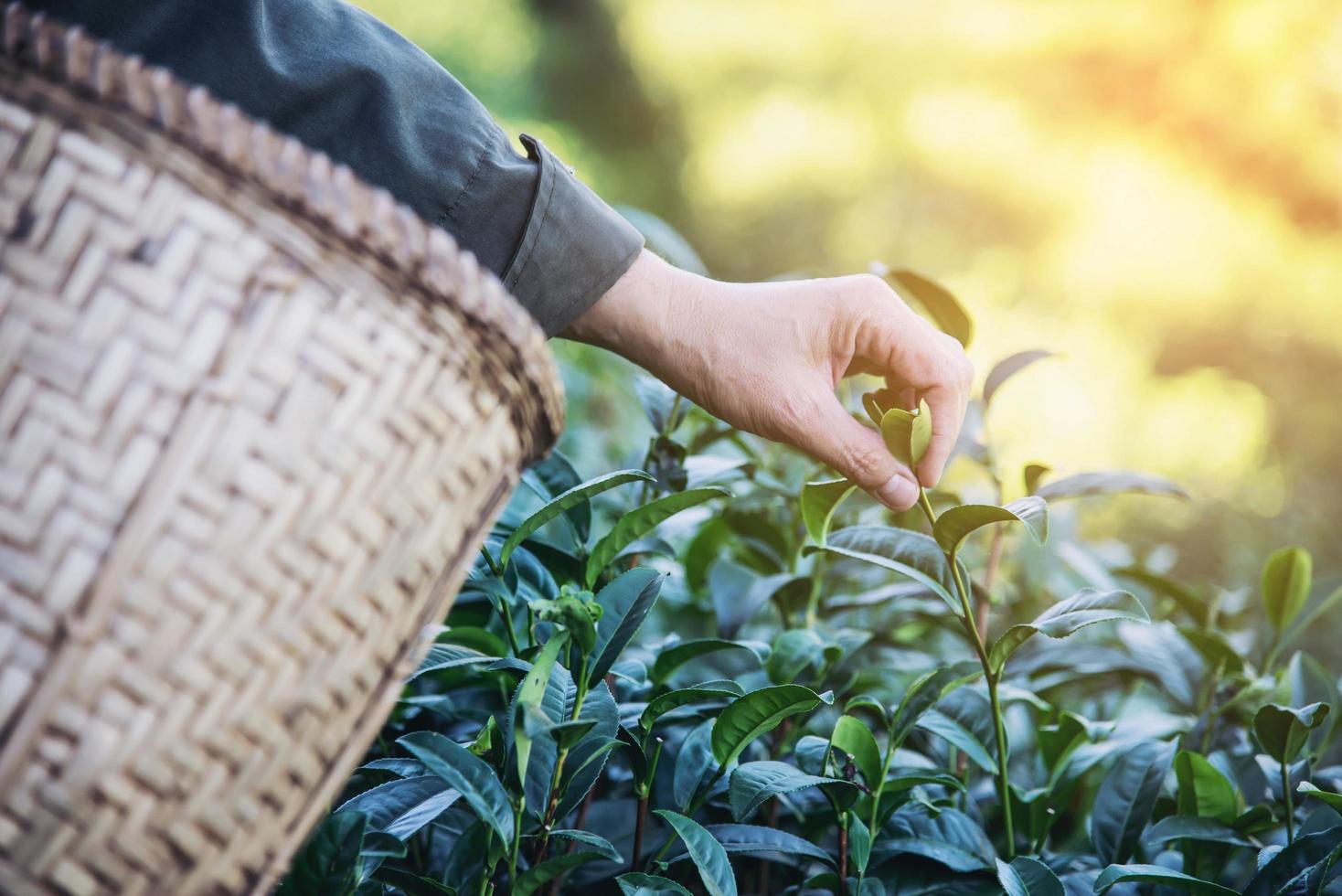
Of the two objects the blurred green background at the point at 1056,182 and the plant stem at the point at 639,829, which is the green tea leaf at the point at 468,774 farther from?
the blurred green background at the point at 1056,182

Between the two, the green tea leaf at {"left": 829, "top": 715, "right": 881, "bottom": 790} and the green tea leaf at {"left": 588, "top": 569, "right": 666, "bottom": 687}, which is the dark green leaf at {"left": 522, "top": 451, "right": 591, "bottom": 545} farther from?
the green tea leaf at {"left": 829, "top": 715, "right": 881, "bottom": 790}

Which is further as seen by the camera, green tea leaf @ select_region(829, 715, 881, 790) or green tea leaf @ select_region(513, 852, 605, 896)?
green tea leaf @ select_region(829, 715, 881, 790)

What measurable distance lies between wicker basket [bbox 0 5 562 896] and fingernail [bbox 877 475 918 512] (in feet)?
1.36

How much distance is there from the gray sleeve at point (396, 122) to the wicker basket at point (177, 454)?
0.31m

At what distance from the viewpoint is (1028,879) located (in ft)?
2.27

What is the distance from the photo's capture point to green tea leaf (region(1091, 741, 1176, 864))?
80 centimetres

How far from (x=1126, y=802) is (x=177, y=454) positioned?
755 millimetres

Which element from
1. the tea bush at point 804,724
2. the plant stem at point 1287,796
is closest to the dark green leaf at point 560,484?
the tea bush at point 804,724

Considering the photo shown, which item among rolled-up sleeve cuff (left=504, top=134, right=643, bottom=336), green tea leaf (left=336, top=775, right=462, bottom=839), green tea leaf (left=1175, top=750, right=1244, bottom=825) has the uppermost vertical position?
rolled-up sleeve cuff (left=504, top=134, right=643, bottom=336)

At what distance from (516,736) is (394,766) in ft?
0.54

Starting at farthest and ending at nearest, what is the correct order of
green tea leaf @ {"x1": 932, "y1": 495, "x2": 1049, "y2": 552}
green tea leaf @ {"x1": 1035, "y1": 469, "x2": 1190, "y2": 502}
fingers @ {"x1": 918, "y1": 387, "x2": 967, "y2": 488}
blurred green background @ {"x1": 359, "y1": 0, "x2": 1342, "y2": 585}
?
blurred green background @ {"x1": 359, "y1": 0, "x2": 1342, "y2": 585}
green tea leaf @ {"x1": 1035, "y1": 469, "x2": 1190, "y2": 502}
fingers @ {"x1": 918, "y1": 387, "x2": 967, "y2": 488}
green tea leaf @ {"x1": 932, "y1": 495, "x2": 1049, "y2": 552}

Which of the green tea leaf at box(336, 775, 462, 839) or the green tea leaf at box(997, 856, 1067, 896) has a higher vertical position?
the green tea leaf at box(997, 856, 1067, 896)

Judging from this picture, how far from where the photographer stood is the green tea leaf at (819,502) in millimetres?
755

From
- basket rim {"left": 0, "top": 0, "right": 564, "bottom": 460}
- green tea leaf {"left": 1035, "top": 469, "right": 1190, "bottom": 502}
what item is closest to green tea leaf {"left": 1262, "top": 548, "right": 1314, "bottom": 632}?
green tea leaf {"left": 1035, "top": 469, "right": 1190, "bottom": 502}
